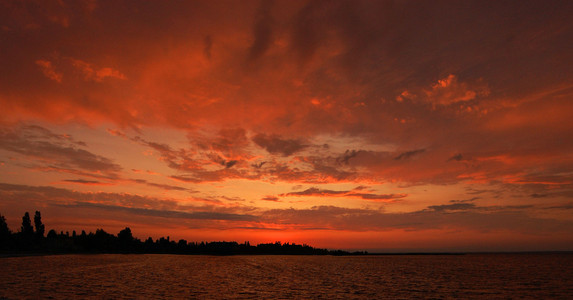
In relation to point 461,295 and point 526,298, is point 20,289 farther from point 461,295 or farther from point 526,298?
point 526,298

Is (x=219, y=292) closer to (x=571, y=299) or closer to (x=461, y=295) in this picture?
(x=461, y=295)


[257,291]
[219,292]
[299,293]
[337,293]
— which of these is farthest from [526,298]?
[219,292]

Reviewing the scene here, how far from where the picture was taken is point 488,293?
70.7 meters

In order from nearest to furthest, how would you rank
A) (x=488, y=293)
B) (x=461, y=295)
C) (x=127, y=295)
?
1. (x=127, y=295)
2. (x=461, y=295)
3. (x=488, y=293)

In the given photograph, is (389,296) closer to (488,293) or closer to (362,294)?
(362,294)

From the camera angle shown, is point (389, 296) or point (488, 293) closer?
point (389, 296)

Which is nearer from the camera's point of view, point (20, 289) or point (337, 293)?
point (20, 289)

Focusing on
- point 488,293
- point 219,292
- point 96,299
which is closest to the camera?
point 96,299

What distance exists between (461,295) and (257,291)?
131ft

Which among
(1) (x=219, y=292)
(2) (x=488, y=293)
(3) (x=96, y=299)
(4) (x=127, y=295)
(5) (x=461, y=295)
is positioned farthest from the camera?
(2) (x=488, y=293)

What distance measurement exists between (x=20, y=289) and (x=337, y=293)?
177 ft

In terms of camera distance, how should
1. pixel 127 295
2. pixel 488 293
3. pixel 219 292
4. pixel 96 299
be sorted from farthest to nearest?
1. pixel 488 293
2. pixel 219 292
3. pixel 127 295
4. pixel 96 299

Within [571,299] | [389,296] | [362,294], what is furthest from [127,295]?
[571,299]

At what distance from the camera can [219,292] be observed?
204 feet
